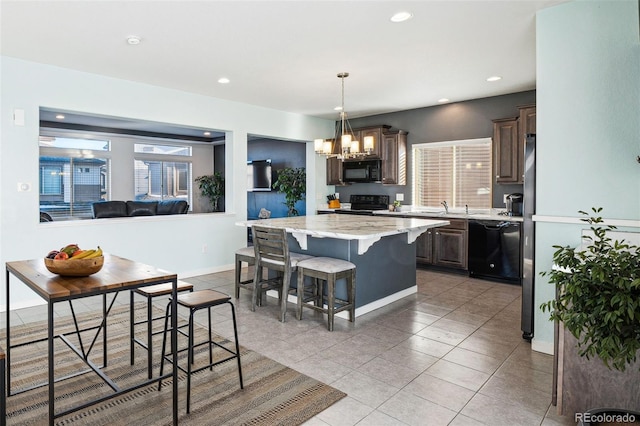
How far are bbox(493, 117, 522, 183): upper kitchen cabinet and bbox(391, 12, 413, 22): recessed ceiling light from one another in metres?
2.91

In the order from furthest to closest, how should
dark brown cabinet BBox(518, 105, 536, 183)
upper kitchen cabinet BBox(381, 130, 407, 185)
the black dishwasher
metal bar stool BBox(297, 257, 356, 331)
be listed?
upper kitchen cabinet BBox(381, 130, 407, 185) → the black dishwasher → dark brown cabinet BBox(518, 105, 536, 183) → metal bar stool BBox(297, 257, 356, 331)

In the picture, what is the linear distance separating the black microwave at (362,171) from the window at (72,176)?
5511 millimetres

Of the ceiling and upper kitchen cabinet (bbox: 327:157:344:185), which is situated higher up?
the ceiling

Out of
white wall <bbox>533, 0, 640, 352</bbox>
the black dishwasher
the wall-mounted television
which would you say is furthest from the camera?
the wall-mounted television

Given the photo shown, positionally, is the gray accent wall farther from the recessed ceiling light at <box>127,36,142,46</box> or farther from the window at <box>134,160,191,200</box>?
the window at <box>134,160,191,200</box>

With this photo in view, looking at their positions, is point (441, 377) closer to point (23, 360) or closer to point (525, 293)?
point (525, 293)

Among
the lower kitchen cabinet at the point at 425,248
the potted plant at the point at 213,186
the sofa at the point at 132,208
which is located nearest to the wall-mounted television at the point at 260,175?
the potted plant at the point at 213,186

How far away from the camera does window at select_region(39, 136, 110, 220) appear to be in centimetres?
835

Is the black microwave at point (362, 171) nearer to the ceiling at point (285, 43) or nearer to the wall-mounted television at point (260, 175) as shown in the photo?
the ceiling at point (285, 43)

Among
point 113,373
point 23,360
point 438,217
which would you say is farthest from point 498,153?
point 23,360

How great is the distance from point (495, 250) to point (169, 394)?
172 inches

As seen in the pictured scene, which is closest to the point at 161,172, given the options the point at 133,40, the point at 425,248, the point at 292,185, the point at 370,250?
the point at 292,185

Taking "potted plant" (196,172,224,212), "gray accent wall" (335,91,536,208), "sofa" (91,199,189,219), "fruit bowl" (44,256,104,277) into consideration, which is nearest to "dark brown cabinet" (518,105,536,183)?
"gray accent wall" (335,91,536,208)

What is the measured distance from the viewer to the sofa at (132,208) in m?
7.41
